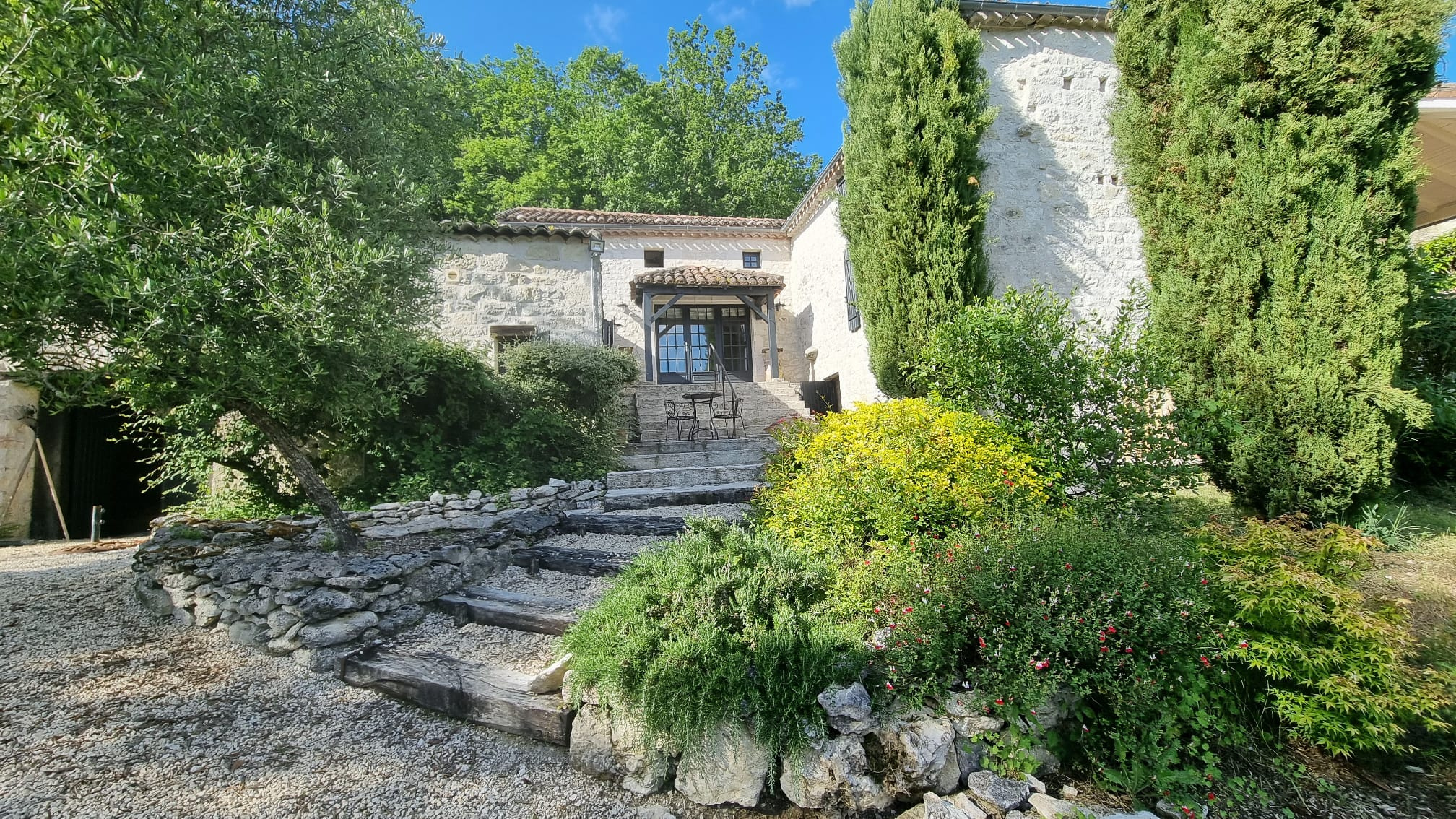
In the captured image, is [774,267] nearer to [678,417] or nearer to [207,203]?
[678,417]

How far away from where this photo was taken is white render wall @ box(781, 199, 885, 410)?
10039 millimetres

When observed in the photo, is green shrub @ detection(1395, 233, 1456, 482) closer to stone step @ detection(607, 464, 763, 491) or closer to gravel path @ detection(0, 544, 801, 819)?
stone step @ detection(607, 464, 763, 491)

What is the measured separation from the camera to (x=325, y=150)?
4125mm


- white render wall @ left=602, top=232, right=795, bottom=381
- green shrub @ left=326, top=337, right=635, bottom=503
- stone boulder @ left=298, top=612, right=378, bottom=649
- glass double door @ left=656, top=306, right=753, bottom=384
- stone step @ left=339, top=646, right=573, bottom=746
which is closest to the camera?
stone step @ left=339, top=646, right=573, bottom=746

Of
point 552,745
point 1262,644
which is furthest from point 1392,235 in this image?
point 552,745

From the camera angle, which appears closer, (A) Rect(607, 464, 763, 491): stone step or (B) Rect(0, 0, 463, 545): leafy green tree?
(B) Rect(0, 0, 463, 545): leafy green tree

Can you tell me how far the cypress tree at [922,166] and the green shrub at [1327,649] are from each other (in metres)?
4.74

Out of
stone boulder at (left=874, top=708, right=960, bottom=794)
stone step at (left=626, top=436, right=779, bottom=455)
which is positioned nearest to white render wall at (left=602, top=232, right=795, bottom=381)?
stone step at (left=626, top=436, right=779, bottom=455)

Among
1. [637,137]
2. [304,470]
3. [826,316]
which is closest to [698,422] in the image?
[826,316]

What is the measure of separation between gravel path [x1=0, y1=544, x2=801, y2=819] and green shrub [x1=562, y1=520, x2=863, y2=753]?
1.28ft

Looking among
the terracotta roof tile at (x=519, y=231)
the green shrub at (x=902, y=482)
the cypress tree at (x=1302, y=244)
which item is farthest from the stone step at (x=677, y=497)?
the terracotta roof tile at (x=519, y=231)

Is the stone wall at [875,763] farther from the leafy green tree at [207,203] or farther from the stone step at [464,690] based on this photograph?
the leafy green tree at [207,203]

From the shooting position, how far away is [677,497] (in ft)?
22.0

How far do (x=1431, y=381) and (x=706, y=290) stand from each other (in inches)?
414
